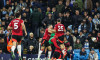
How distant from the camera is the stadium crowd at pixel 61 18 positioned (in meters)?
17.8

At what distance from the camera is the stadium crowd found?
17.8m

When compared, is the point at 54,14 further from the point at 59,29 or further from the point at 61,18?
the point at 59,29

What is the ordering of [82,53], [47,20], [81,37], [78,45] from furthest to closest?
[47,20] < [81,37] < [78,45] < [82,53]

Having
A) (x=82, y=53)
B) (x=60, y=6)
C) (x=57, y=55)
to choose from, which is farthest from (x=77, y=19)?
(x=57, y=55)

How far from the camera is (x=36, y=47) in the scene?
1641 cm

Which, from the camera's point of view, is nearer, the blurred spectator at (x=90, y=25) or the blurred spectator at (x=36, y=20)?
the blurred spectator at (x=90, y=25)

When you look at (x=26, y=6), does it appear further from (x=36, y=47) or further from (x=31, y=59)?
(x=31, y=59)

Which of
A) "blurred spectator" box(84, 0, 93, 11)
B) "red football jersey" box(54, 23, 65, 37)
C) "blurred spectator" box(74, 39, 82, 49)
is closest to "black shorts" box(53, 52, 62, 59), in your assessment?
"red football jersey" box(54, 23, 65, 37)

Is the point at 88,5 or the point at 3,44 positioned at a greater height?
the point at 88,5

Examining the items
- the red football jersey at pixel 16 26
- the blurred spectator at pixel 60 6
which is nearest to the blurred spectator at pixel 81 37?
the blurred spectator at pixel 60 6

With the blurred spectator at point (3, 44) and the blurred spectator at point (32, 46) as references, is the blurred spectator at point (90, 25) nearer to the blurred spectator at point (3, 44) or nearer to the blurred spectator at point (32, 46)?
the blurred spectator at point (32, 46)

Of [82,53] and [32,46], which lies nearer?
[32,46]

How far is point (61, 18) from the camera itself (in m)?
19.0

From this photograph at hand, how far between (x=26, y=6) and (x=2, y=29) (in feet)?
7.80
